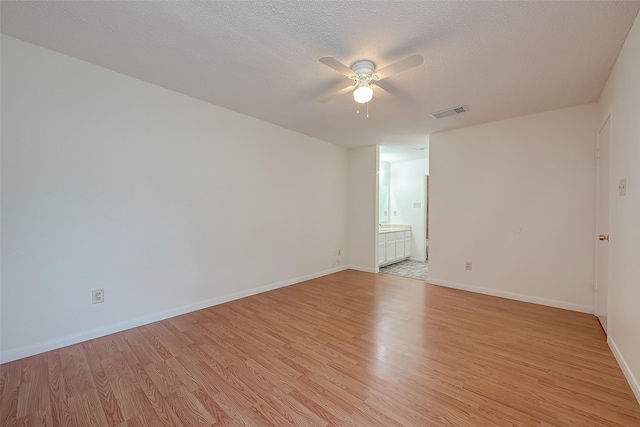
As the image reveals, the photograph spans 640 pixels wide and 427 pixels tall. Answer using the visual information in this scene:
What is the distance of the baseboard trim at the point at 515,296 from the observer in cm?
305

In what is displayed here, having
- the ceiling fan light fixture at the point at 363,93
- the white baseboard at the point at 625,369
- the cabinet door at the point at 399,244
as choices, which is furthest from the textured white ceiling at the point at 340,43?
the cabinet door at the point at 399,244

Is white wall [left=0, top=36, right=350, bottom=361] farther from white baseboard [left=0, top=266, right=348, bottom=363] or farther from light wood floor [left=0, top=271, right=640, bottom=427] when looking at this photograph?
light wood floor [left=0, top=271, right=640, bottom=427]

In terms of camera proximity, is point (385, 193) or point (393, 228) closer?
point (393, 228)

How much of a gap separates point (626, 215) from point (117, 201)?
13.9 feet

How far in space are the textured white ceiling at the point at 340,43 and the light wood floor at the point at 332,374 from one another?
7.98ft

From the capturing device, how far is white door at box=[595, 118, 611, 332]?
2473 millimetres

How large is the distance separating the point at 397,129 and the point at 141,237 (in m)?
3.67

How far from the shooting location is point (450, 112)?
3.28 meters

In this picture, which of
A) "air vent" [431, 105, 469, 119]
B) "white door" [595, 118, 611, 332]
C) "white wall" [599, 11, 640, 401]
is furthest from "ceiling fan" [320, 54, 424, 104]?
"white door" [595, 118, 611, 332]

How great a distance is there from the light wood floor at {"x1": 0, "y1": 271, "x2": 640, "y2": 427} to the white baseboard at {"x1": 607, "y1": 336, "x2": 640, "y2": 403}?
0.05m

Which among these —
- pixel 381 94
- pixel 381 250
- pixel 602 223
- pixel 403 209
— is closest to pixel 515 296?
pixel 602 223

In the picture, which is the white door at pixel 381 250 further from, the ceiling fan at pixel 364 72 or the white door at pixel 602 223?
the ceiling fan at pixel 364 72

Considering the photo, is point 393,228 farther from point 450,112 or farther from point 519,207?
point 450,112

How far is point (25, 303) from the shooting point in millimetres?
2062
